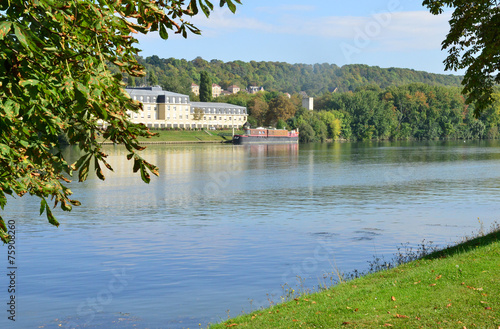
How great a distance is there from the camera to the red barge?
461ft

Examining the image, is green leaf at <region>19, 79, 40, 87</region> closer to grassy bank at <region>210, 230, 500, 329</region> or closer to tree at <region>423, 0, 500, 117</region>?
grassy bank at <region>210, 230, 500, 329</region>

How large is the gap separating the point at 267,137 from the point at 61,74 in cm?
13953

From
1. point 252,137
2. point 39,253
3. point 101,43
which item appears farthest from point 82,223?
point 252,137

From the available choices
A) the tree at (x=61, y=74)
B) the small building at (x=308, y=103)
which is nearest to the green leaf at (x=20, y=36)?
the tree at (x=61, y=74)

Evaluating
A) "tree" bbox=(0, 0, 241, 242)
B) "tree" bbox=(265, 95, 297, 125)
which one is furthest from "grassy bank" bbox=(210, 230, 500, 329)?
"tree" bbox=(265, 95, 297, 125)

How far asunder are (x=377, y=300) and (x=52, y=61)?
25.5ft

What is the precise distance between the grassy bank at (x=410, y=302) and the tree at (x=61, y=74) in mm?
5004

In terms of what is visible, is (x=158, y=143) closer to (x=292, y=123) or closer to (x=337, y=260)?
(x=292, y=123)

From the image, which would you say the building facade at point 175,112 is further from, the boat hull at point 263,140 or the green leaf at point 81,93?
the green leaf at point 81,93

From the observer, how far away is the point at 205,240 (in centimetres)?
2408

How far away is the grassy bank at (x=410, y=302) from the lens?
392 inches

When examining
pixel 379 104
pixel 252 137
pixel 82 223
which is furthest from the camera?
pixel 379 104

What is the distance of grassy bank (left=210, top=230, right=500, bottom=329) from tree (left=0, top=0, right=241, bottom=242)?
16.4 ft

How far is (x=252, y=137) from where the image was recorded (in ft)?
465
